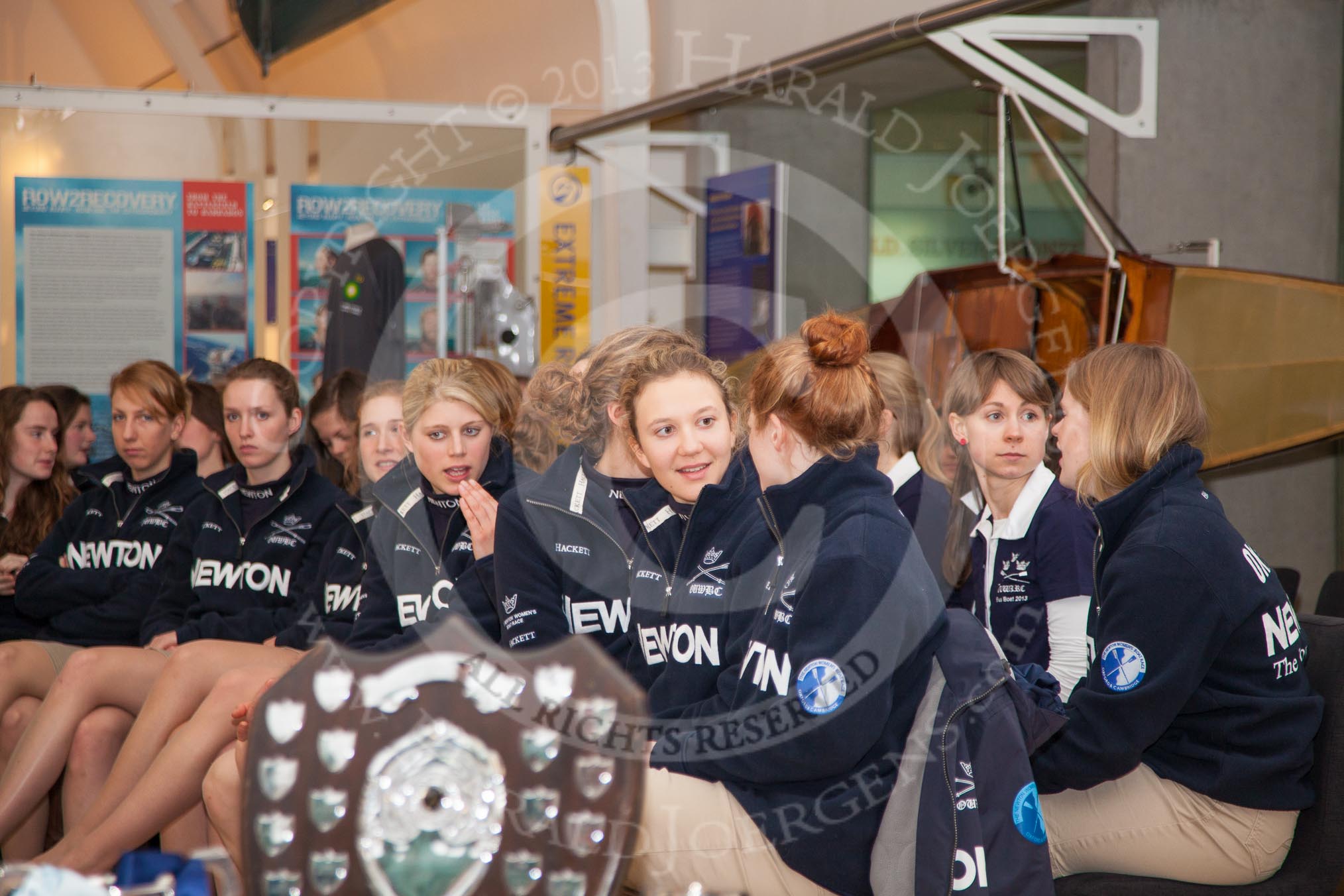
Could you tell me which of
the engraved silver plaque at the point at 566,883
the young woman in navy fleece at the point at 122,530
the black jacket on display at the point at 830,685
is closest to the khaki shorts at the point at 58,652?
the young woman in navy fleece at the point at 122,530

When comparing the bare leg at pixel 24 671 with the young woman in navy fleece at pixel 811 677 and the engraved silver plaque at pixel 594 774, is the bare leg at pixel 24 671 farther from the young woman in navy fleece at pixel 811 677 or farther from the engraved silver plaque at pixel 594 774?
the engraved silver plaque at pixel 594 774

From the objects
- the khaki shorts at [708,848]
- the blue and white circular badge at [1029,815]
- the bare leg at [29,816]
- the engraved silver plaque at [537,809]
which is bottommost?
the bare leg at [29,816]

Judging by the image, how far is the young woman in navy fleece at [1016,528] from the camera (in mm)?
2395

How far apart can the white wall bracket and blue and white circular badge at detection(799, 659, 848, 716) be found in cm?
286

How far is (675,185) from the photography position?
6.30 metres

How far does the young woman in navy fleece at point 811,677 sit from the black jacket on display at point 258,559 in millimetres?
1704

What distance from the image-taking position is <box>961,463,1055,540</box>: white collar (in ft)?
8.13

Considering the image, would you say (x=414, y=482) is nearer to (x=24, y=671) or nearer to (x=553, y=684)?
(x=24, y=671)


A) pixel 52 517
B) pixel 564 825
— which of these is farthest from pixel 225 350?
pixel 564 825

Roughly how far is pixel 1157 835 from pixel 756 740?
66 cm

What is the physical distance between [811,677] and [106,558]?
2.74 metres

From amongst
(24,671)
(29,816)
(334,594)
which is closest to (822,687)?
(334,594)

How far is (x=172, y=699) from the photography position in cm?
253

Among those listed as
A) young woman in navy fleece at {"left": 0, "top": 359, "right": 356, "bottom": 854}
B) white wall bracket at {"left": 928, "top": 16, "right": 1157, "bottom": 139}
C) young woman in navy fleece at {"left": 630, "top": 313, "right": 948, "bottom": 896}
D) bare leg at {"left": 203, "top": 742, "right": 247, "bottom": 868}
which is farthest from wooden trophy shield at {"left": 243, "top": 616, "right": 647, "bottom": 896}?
white wall bracket at {"left": 928, "top": 16, "right": 1157, "bottom": 139}
